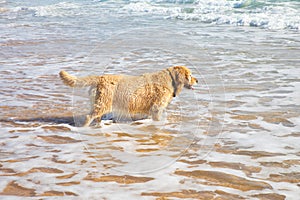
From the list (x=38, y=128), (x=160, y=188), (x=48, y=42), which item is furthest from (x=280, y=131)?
(x=48, y=42)

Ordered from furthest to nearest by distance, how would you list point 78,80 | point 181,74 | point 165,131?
point 181,74 → point 78,80 → point 165,131

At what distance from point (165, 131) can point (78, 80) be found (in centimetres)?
162

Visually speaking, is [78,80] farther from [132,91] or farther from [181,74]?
[181,74]

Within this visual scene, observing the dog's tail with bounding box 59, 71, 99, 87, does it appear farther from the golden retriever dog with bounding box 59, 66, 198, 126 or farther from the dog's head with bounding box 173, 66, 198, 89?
the dog's head with bounding box 173, 66, 198, 89

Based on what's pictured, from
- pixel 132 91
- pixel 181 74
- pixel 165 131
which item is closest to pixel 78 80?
pixel 132 91

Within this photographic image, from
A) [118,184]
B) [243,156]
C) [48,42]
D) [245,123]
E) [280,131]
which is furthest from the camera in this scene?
[48,42]

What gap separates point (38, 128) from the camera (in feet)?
20.4

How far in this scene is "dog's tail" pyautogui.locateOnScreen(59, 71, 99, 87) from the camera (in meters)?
6.19

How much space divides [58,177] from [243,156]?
7.67 feet

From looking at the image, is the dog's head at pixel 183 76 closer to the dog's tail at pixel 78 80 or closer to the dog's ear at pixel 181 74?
the dog's ear at pixel 181 74

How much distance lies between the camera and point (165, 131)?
6.11 metres

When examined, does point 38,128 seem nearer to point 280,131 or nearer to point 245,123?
point 245,123

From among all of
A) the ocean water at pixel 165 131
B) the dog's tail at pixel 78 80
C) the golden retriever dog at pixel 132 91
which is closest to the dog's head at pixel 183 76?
the golden retriever dog at pixel 132 91

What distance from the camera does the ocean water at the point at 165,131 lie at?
14.0ft
